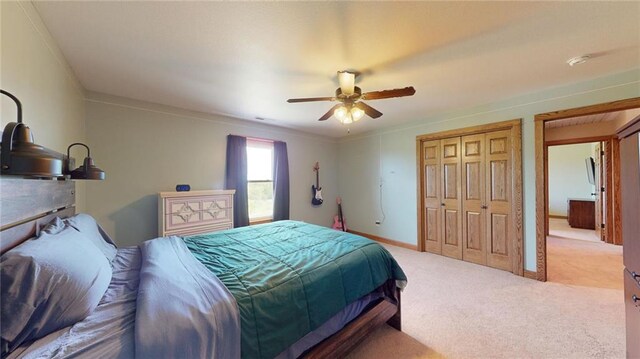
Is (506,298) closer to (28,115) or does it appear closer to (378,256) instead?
(378,256)

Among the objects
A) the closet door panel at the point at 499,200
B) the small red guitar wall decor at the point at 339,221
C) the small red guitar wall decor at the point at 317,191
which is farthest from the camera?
the small red guitar wall decor at the point at 339,221

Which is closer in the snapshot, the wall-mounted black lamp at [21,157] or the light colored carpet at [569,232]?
the wall-mounted black lamp at [21,157]

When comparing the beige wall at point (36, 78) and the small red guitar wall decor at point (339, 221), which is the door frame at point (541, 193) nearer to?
the small red guitar wall decor at point (339, 221)

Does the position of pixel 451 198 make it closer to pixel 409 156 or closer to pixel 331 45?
pixel 409 156

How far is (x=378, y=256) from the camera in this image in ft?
6.31

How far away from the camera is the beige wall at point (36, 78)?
1187mm

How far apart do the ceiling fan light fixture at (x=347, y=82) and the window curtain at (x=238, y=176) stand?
7.51 feet

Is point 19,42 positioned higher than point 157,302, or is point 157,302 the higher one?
point 19,42

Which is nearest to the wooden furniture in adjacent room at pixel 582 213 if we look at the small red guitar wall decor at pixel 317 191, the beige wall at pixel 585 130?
the beige wall at pixel 585 130

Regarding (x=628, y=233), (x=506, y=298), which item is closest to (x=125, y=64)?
(x=628, y=233)

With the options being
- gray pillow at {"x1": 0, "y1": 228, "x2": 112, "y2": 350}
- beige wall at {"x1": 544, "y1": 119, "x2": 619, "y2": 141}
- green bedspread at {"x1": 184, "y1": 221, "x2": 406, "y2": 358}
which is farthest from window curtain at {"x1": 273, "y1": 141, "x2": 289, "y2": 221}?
beige wall at {"x1": 544, "y1": 119, "x2": 619, "y2": 141}

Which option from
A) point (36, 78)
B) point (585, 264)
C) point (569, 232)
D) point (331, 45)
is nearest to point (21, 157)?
point (36, 78)

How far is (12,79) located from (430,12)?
95.7 inches

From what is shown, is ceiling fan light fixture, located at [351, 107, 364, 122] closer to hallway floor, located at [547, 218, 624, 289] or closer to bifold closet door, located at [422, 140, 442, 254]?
bifold closet door, located at [422, 140, 442, 254]
